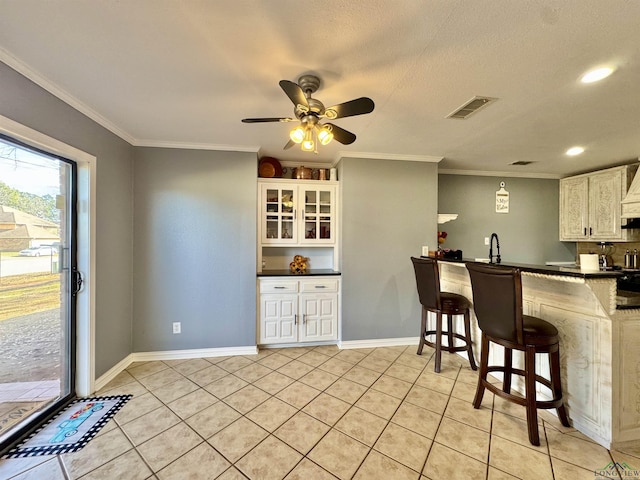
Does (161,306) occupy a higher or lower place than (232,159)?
lower

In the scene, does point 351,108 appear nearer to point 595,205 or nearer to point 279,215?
point 279,215

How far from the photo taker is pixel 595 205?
3.85 metres

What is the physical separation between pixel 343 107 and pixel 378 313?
8.15ft

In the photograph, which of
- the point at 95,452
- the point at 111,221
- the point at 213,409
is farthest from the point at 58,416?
the point at 111,221

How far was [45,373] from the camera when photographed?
205 centimetres

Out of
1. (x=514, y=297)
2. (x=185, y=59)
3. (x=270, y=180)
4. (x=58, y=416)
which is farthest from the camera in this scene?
(x=270, y=180)

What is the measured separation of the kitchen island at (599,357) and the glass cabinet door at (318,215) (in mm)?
2108

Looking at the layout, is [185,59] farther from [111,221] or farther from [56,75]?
[111,221]

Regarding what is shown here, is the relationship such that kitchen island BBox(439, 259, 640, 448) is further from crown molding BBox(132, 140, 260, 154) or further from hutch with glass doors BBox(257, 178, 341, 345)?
crown molding BBox(132, 140, 260, 154)

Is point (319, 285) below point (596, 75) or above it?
below

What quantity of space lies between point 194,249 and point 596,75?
11.7ft

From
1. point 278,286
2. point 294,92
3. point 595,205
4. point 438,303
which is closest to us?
point 294,92

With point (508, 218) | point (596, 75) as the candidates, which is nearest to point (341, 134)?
point (596, 75)

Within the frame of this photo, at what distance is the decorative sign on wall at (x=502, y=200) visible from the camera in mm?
4301
